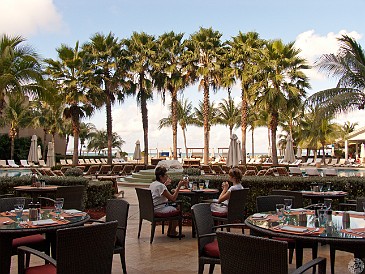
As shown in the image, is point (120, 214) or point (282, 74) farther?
point (282, 74)

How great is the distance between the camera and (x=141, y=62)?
26797 mm

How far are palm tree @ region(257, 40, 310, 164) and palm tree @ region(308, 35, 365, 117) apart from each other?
6.82 metres

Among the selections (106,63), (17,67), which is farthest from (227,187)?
(106,63)

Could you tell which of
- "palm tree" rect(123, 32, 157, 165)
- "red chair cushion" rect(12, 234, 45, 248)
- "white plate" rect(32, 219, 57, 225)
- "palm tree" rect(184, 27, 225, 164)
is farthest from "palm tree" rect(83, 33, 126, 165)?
"white plate" rect(32, 219, 57, 225)

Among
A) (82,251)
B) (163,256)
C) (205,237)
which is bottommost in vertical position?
(163,256)

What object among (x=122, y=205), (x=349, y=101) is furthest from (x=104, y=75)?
(x=122, y=205)

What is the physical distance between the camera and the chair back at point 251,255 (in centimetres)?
278

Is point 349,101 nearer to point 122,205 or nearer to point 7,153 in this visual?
point 122,205

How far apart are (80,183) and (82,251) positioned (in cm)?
685

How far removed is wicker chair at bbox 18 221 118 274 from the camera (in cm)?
315

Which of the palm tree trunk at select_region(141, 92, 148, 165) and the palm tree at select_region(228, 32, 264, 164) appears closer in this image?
the palm tree at select_region(228, 32, 264, 164)

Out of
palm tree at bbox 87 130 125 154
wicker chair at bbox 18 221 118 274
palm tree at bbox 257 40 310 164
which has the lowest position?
wicker chair at bbox 18 221 118 274

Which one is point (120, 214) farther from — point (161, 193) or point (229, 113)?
point (229, 113)

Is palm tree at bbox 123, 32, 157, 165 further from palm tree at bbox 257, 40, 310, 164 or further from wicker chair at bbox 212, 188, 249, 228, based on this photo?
wicker chair at bbox 212, 188, 249, 228
